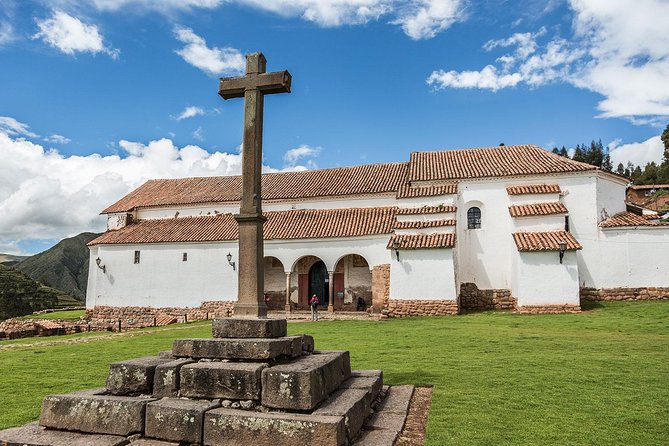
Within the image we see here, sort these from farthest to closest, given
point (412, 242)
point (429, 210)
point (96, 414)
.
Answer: point (429, 210), point (412, 242), point (96, 414)

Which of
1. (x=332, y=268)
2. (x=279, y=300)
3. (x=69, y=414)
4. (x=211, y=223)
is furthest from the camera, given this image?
(x=211, y=223)

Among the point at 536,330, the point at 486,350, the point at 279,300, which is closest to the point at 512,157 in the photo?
the point at 536,330

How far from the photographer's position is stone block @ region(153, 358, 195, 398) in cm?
484

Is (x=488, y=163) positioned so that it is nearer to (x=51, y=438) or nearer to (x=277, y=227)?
(x=277, y=227)

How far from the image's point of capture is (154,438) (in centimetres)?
438

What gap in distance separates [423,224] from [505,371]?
42.4ft

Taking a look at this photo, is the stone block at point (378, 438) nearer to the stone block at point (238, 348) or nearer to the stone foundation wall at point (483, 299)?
the stone block at point (238, 348)

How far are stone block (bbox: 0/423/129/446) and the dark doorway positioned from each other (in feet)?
67.9

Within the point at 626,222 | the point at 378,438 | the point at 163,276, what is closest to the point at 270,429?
the point at 378,438

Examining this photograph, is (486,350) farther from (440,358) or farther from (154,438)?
(154,438)

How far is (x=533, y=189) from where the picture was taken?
822 inches

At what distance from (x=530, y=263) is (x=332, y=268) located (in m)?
9.23

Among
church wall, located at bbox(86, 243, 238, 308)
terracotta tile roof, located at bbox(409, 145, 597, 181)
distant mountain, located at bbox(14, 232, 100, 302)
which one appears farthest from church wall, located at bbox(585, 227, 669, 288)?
distant mountain, located at bbox(14, 232, 100, 302)

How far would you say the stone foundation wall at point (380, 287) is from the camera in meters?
20.9
